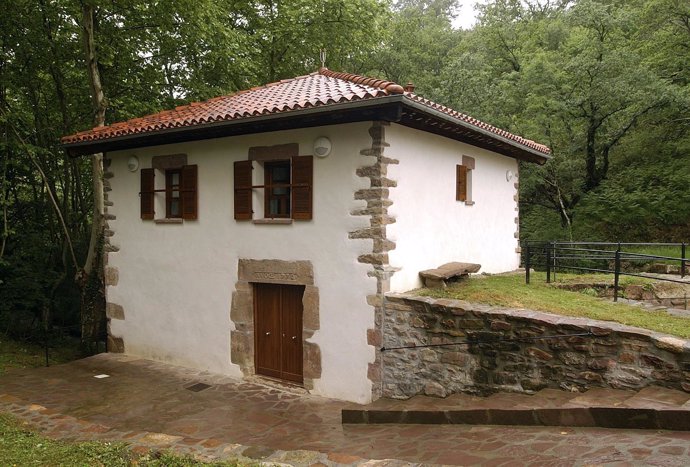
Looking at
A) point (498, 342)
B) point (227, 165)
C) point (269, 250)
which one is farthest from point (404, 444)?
point (227, 165)

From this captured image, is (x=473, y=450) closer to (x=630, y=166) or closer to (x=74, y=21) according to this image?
(x=74, y=21)

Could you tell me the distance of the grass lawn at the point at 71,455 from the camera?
4379 millimetres

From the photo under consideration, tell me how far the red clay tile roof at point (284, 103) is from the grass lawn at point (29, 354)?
15.3 feet

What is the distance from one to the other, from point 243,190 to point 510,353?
4.83 metres

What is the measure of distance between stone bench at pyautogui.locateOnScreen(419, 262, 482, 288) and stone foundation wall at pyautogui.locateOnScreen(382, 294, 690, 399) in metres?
0.78

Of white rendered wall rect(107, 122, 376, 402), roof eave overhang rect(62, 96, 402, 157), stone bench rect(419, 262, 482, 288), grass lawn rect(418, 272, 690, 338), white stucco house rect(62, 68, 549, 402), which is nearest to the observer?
grass lawn rect(418, 272, 690, 338)

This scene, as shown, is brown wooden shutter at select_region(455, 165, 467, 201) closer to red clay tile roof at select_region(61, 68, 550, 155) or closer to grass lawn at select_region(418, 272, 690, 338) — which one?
red clay tile roof at select_region(61, 68, 550, 155)

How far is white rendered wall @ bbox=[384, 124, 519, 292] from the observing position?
7.21m

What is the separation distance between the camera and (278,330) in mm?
8172

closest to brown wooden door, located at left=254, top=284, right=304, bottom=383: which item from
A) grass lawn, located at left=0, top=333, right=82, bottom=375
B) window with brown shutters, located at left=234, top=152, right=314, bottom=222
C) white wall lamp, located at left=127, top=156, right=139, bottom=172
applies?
window with brown shutters, located at left=234, top=152, right=314, bottom=222

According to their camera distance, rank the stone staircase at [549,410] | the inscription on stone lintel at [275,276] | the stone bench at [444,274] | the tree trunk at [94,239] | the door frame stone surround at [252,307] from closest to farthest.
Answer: the stone staircase at [549,410] → the stone bench at [444,274] → the door frame stone surround at [252,307] → the inscription on stone lintel at [275,276] → the tree trunk at [94,239]

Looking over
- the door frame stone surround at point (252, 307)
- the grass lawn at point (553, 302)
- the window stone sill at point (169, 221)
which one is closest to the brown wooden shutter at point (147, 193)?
the window stone sill at point (169, 221)

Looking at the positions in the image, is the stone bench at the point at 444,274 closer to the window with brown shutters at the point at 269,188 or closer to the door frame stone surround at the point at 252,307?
the door frame stone surround at the point at 252,307

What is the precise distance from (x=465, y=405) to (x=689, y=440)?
2370mm
